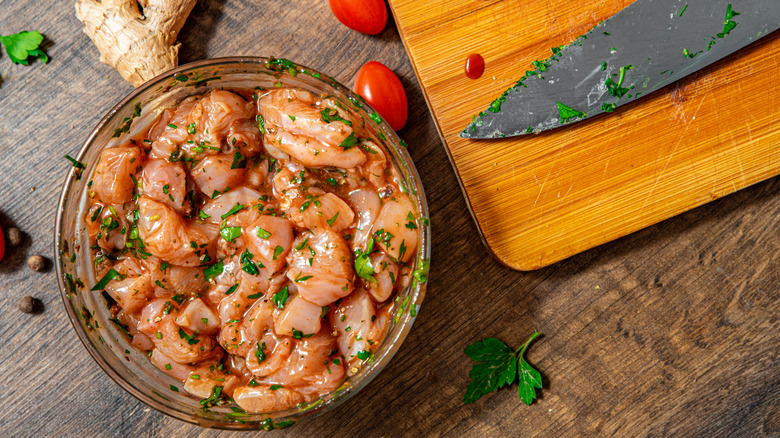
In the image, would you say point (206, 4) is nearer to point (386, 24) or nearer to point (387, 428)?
point (386, 24)

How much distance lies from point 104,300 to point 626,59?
256 cm

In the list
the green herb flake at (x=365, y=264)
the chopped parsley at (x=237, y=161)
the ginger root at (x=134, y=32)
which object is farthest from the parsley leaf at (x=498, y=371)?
the ginger root at (x=134, y=32)

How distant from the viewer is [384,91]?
2254 mm

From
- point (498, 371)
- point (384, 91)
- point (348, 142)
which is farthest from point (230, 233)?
point (498, 371)

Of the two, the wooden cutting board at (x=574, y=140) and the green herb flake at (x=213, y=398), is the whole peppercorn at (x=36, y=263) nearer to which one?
the green herb flake at (x=213, y=398)

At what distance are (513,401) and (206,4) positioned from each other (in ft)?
8.28

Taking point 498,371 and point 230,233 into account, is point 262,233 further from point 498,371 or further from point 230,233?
point 498,371

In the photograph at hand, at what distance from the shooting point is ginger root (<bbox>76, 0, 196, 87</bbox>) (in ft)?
7.23

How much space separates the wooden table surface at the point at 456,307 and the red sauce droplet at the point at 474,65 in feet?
0.91

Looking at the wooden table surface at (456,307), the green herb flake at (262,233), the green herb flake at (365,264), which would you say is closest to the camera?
the green herb flake at (262,233)

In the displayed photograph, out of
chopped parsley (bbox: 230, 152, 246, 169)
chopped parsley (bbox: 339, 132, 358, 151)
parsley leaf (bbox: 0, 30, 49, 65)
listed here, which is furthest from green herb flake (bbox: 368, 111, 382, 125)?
parsley leaf (bbox: 0, 30, 49, 65)

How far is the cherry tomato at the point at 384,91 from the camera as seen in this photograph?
2.23m

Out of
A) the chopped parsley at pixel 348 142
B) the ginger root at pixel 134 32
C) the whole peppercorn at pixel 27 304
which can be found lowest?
the whole peppercorn at pixel 27 304

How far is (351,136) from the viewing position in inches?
73.6
